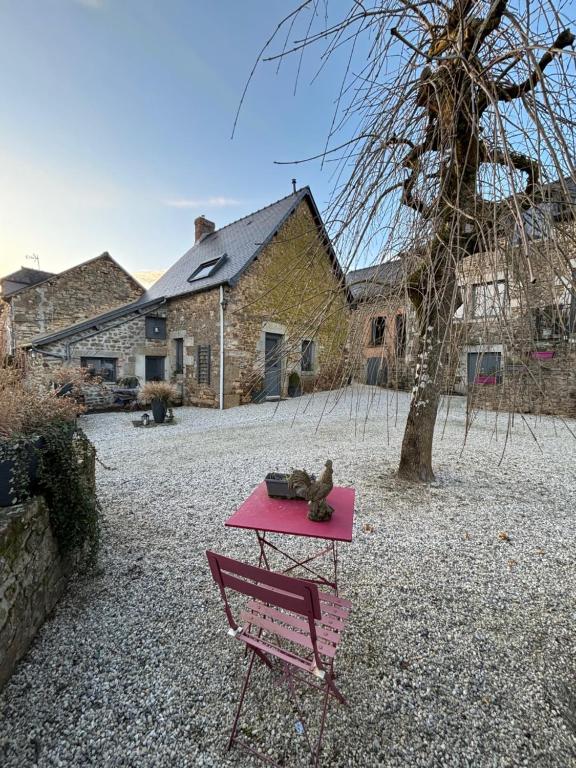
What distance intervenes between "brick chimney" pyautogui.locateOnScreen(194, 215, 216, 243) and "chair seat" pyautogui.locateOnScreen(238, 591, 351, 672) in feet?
52.7

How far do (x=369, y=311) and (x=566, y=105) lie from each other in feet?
5.85

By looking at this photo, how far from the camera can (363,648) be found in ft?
5.82

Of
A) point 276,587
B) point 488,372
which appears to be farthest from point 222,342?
point 276,587

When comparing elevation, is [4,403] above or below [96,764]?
above

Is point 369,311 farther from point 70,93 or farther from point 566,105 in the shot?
point 70,93

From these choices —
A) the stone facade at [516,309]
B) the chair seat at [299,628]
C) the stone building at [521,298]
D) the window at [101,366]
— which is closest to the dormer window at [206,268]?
the window at [101,366]

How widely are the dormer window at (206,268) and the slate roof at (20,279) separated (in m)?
8.82

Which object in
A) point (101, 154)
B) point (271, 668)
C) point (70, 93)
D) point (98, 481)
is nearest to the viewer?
point (271, 668)

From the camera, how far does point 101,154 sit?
665cm

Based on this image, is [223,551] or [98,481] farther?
[98,481]

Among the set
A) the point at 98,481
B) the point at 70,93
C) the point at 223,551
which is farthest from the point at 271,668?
the point at 70,93

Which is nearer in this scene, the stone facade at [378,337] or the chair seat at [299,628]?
the chair seat at [299,628]

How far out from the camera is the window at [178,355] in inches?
454

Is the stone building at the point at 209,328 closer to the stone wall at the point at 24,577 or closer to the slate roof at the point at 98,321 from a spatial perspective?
the slate roof at the point at 98,321
